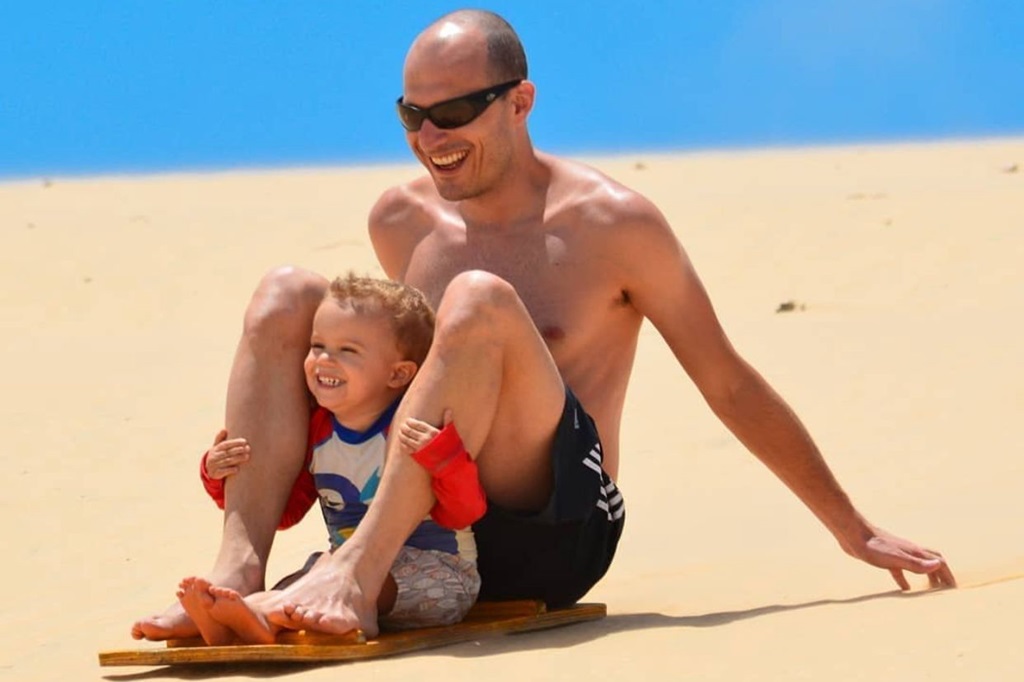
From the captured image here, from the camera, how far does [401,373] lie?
12.9ft

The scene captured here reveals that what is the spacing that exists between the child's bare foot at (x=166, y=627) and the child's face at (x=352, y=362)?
543 millimetres

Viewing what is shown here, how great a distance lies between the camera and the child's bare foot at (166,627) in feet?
12.2

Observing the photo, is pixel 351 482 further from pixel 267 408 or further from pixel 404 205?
pixel 404 205

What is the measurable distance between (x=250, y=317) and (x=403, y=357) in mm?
364

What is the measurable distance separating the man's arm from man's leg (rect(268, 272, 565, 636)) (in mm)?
593

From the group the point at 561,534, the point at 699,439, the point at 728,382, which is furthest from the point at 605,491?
the point at 699,439

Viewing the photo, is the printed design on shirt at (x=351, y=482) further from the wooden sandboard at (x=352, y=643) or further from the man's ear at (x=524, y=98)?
the man's ear at (x=524, y=98)

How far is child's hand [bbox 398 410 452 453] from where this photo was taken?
3.63 metres

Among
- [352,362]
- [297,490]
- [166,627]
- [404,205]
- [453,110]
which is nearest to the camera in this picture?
[166,627]

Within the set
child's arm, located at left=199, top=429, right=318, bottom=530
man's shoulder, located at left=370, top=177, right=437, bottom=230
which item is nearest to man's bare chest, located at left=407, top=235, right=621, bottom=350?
man's shoulder, located at left=370, top=177, right=437, bottom=230

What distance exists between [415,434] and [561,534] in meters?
0.51

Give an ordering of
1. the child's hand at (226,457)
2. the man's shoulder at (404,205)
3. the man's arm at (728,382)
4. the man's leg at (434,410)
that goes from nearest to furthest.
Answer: the man's leg at (434,410) → the child's hand at (226,457) → the man's arm at (728,382) → the man's shoulder at (404,205)

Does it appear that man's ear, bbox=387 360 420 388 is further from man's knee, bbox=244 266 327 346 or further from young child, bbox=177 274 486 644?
man's knee, bbox=244 266 327 346

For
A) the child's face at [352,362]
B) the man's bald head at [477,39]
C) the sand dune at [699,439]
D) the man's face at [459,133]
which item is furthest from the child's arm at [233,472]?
the man's bald head at [477,39]
